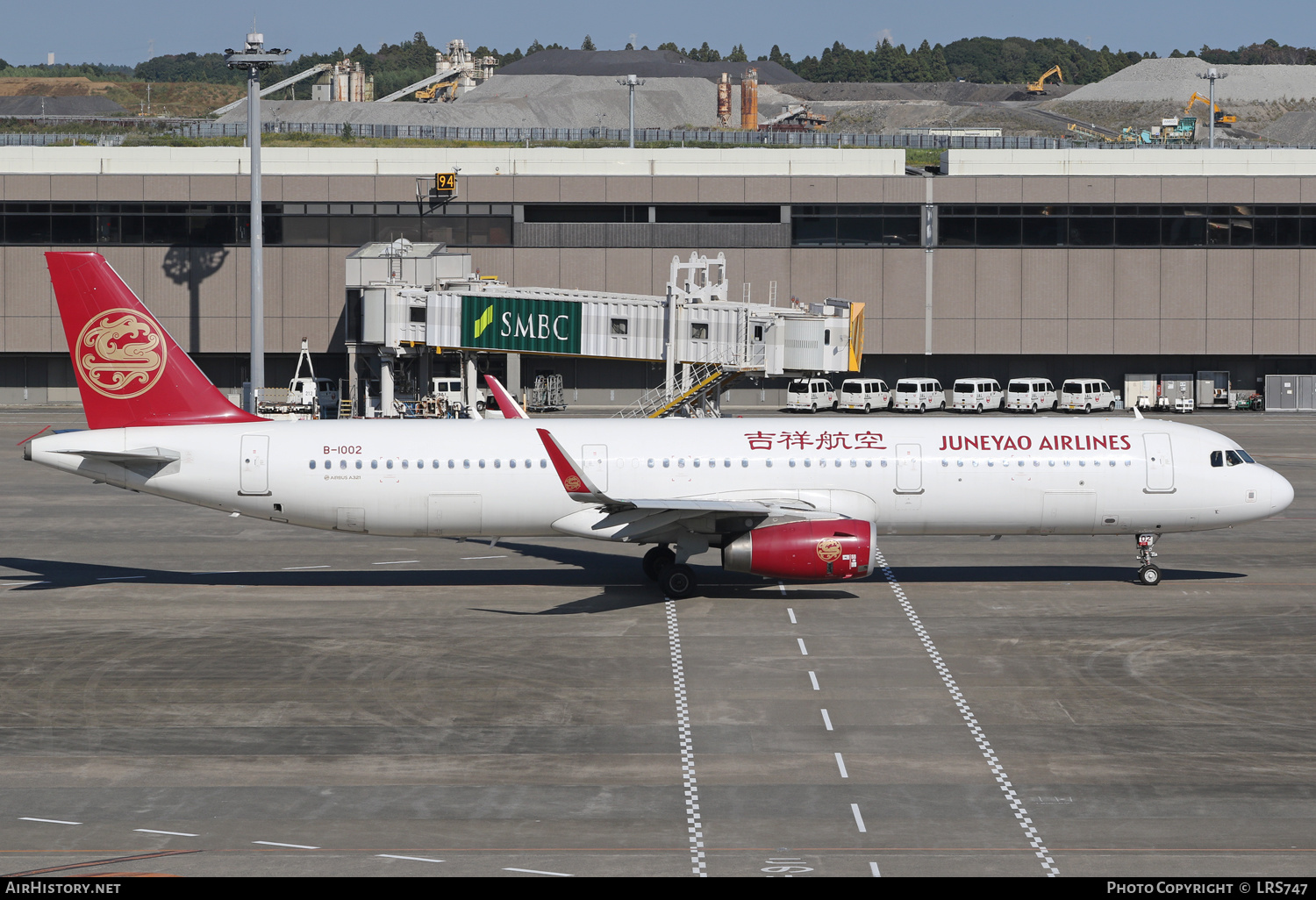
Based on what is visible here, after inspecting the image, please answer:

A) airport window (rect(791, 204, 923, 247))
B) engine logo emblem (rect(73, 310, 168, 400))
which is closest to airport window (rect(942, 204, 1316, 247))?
airport window (rect(791, 204, 923, 247))

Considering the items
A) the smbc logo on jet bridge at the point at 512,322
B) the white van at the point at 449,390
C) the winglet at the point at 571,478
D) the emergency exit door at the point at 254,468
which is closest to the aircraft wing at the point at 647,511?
the winglet at the point at 571,478

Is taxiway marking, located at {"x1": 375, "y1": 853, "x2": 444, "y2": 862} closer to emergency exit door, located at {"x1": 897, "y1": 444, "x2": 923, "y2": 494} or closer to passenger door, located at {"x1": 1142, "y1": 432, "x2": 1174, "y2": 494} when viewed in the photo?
emergency exit door, located at {"x1": 897, "y1": 444, "x2": 923, "y2": 494}

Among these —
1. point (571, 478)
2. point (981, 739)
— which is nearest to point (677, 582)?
point (571, 478)

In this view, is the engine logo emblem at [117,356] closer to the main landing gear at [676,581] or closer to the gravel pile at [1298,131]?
the main landing gear at [676,581]

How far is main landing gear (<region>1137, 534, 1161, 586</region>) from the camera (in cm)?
3634

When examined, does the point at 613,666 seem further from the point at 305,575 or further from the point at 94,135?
the point at 94,135

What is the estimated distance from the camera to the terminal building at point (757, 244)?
94.6 metres

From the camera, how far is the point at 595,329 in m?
77.7

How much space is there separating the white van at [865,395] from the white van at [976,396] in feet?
16.3

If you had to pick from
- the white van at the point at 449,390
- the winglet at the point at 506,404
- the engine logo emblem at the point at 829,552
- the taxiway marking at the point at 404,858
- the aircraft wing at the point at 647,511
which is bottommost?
the taxiway marking at the point at 404,858

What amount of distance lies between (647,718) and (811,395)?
7094 centimetres

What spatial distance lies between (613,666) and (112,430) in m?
15.5

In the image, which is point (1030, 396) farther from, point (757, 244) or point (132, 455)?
point (132, 455)
